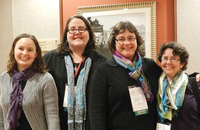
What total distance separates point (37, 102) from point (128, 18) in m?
1.82

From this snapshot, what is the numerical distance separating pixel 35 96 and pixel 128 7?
188cm

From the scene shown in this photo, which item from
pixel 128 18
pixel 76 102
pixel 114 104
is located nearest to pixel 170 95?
pixel 114 104

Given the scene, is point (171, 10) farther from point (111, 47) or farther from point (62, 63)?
point (62, 63)

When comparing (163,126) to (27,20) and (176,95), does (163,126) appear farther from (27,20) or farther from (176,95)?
(27,20)

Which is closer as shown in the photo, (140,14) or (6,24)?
(140,14)

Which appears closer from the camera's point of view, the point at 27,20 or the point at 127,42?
the point at 127,42

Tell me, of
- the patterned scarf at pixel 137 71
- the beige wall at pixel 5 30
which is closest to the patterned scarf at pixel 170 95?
the patterned scarf at pixel 137 71

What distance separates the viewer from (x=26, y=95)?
4.80 feet

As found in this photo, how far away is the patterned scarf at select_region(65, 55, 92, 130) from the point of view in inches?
64.4

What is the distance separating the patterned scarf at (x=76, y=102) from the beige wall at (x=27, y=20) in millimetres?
1361

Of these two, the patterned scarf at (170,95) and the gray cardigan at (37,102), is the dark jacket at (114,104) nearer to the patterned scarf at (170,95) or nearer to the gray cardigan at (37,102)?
the patterned scarf at (170,95)

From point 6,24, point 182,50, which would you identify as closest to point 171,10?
point 182,50

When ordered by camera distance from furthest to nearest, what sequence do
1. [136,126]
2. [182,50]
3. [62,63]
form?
[62,63], [182,50], [136,126]

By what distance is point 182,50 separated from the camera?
1521 millimetres
